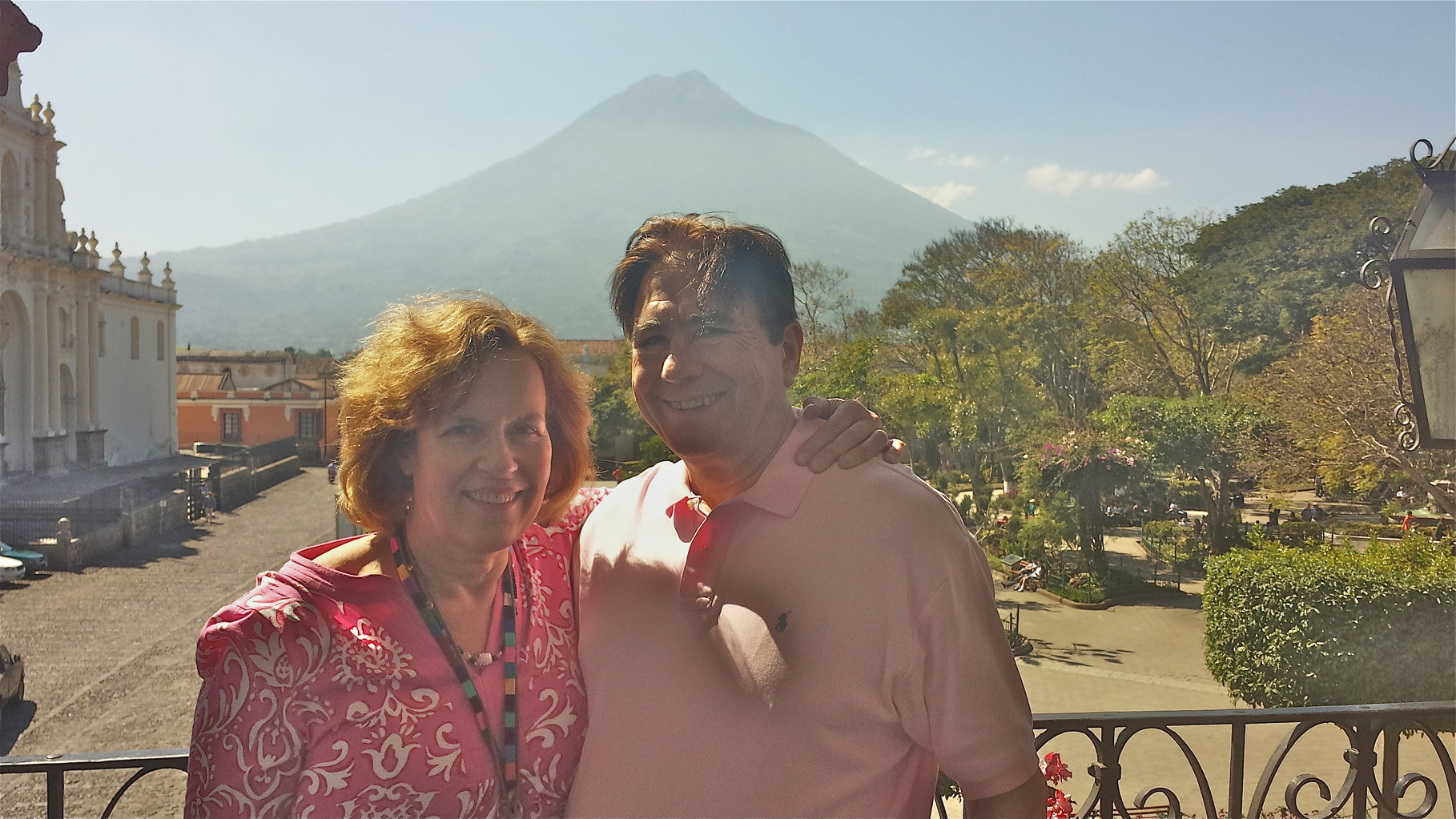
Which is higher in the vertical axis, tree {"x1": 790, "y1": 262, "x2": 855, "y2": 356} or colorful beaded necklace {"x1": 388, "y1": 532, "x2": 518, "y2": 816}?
tree {"x1": 790, "y1": 262, "x2": 855, "y2": 356}

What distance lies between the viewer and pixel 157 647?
2139 centimetres

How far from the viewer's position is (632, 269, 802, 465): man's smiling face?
4.58 feet

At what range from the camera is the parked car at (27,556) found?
70.6 ft

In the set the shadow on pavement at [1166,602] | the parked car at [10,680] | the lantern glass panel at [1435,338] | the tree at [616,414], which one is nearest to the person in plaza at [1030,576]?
the shadow on pavement at [1166,602]

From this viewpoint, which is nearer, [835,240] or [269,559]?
[269,559]

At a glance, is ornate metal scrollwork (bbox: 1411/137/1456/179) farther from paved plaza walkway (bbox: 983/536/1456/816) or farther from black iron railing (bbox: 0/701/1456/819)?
paved plaza walkway (bbox: 983/536/1456/816)

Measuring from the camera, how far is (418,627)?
1.25 metres

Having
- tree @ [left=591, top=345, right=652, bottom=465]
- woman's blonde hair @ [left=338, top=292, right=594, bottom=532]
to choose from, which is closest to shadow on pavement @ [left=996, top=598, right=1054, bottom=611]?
tree @ [left=591, top=345, right=652, bottom=465]

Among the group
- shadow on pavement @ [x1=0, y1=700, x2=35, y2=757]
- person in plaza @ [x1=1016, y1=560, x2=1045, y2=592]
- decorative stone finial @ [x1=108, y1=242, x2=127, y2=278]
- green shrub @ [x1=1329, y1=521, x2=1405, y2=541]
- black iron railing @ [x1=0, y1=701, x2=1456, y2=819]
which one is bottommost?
shadow on pavement @ [x1=0, y1=700, x2=35, y2=757]

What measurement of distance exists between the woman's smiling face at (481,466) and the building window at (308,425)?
44624mm

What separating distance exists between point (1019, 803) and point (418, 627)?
2.73 ft

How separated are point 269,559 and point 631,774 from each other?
25.5m

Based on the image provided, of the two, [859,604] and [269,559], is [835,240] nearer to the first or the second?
[269,559]

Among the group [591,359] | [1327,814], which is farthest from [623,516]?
[591,359]
